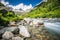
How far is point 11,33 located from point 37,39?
3.78 metres

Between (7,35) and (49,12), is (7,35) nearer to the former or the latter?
(7,35)

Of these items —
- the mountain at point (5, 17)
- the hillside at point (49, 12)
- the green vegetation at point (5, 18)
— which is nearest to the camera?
the green vegetation at point (5, 18)

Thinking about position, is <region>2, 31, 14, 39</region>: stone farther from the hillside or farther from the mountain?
the hillside

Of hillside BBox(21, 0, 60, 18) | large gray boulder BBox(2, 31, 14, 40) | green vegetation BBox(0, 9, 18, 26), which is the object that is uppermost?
hillside BBox(21, 0, 60, 18)

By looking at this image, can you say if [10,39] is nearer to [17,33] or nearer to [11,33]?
[11,33]

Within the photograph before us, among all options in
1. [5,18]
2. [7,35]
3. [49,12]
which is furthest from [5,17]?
[49,12]

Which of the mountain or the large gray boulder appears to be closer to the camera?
the large gray boulder

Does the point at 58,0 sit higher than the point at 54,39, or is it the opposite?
the point at 58,0

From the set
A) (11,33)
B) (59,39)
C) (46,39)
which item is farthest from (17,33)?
(59,39)

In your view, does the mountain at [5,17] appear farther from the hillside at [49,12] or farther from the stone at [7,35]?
the hillside at [49,12]

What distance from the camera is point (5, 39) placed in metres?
16.1

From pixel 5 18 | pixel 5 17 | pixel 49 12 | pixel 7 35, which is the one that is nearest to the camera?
pixel 7 35

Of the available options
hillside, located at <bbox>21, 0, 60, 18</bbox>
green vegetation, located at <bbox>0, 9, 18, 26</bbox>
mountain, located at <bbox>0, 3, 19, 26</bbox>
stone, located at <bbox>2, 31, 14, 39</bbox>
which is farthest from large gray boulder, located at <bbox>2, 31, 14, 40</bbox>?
hillside, located at <bbox>21, 0, 60, 18</bbox>

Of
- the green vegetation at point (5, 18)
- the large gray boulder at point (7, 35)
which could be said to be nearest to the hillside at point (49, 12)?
the green vegetation at point (5, 18)
